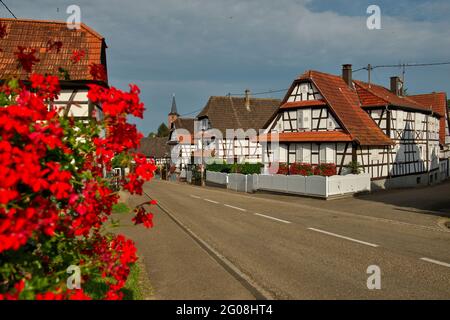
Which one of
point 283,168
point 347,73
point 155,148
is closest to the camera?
point 283,168

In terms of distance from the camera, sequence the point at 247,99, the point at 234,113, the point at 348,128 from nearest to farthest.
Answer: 1. the point at 348,128
2. the point at 234,113
3. the point at 247,99

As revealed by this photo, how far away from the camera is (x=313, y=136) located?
28.7m

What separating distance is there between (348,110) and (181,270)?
Answer: 23.2m

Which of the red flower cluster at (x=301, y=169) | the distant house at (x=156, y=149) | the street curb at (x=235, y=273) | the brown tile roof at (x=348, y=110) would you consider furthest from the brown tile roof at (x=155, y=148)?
the street curb at (x=235, y=273)

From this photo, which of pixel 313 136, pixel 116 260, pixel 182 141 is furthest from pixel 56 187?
pixel 182 141

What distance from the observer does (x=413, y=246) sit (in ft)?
34.7

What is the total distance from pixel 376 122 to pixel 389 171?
3670 mm

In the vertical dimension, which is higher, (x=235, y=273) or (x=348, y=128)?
(x=348, y=128)

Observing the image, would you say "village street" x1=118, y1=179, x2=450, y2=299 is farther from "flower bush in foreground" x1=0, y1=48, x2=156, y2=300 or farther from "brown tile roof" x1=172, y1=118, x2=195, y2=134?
"brown tile roof" x1=172, y1=118, x2=195, y2=134

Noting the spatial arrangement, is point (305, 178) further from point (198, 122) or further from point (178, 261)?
point (198, 122)

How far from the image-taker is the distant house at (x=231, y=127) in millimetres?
48812

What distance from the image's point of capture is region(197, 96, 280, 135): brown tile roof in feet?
163

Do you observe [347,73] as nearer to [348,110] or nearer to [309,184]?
[348,110]
